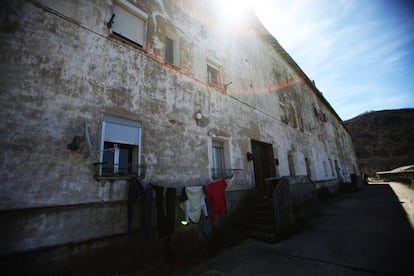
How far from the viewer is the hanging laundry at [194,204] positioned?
14.8ft

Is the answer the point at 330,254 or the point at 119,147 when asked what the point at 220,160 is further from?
the point at 330,254

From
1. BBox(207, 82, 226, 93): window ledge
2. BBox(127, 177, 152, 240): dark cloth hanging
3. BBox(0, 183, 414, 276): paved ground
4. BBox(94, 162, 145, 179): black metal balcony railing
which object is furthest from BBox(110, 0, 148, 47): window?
BBox(0, 183, 414, 276): paved ground

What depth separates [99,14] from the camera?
436 centimetres

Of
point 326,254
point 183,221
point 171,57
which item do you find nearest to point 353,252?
point 326,254

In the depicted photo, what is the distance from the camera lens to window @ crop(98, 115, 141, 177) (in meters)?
3.78

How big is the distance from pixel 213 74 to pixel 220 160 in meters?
3.70

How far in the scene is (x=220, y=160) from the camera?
21.9 ft

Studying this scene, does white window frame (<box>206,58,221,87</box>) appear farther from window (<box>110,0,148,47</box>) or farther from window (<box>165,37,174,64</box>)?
window (<box>110,0,148,47</box>)

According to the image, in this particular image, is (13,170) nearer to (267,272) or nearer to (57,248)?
(57,248)

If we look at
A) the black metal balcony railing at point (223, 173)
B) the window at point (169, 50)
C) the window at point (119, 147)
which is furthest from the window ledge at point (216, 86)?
the window at point (119, 147)

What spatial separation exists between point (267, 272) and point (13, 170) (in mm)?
4785

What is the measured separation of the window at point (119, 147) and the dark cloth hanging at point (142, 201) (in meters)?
0.43

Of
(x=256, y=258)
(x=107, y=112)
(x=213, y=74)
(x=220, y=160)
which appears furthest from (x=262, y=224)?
(x=213, y=74)

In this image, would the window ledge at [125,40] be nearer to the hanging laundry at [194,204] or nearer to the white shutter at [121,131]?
the white shutter at [121,131]
